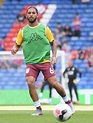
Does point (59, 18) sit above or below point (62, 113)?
above

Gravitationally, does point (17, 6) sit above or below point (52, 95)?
above

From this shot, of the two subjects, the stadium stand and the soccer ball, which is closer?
the soccer ball

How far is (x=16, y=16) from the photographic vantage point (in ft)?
98.3

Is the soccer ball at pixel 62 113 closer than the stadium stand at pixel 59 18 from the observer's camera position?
Yes

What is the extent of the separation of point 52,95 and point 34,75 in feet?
32.3

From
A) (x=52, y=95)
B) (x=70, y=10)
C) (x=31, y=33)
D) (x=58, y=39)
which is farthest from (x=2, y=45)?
(x=31, y=33)

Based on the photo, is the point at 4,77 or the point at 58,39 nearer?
the point at 4,77

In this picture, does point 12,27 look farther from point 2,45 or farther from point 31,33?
point 31,33

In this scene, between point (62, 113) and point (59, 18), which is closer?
point (62, 113)

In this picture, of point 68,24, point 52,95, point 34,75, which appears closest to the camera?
point 34,75

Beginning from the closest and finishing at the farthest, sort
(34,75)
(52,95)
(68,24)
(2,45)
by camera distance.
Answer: (34,75)
(52,95)
(2,45)
(68,24)

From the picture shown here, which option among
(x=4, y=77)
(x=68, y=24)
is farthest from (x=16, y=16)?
(x=4, y=77)

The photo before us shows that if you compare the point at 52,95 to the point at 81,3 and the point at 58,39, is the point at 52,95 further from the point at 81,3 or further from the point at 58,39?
the point at 81,3

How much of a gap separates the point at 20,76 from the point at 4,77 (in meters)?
0.68
